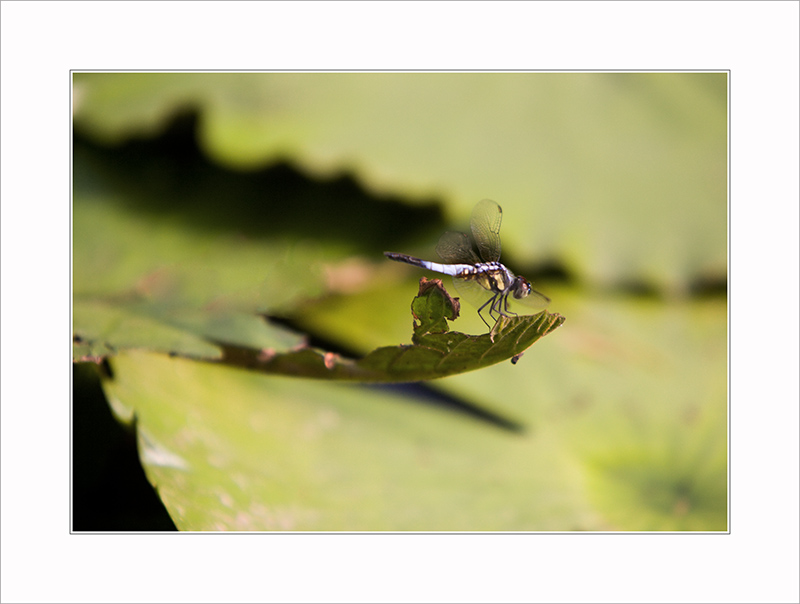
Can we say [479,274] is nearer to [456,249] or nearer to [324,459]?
[456,249]

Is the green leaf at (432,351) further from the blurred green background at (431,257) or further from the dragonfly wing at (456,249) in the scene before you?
the blurred green background at (431,257)

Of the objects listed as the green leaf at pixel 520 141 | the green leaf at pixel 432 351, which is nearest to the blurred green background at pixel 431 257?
the green leaf at pixel 520 141

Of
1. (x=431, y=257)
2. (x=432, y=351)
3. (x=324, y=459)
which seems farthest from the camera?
(x=431, y=257)

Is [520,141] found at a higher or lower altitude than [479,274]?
higher

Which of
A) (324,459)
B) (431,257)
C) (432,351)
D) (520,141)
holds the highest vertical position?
(520,141)

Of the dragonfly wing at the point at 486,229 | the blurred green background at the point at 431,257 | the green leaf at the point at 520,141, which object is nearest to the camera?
the dragonfly wing at the point at 486,229

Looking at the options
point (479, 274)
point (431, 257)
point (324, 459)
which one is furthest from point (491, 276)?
point (431, 257)

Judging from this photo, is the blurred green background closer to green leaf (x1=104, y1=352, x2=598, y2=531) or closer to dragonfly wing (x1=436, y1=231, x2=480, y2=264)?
green leaf (x1=104, y1=352, x2=598, y2=531)

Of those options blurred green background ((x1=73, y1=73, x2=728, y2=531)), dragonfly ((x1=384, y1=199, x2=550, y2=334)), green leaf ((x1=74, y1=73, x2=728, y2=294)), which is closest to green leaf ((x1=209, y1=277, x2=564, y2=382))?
dragonfly ((x1=384, y1=199, x2=550, y2=334))
